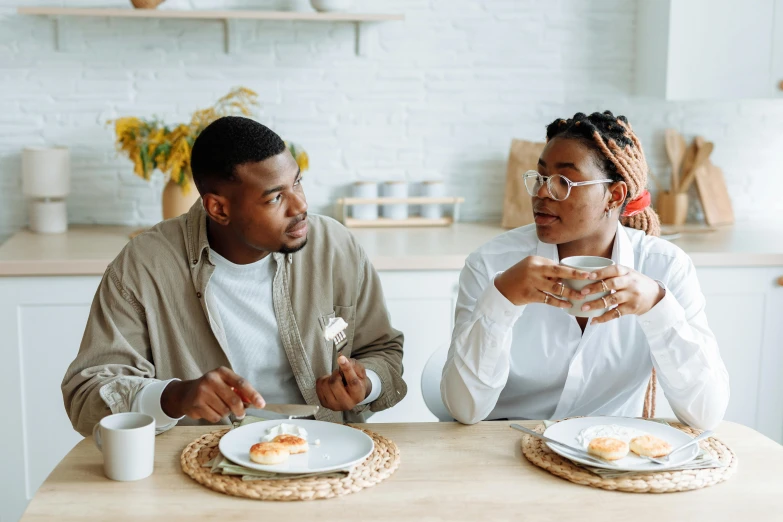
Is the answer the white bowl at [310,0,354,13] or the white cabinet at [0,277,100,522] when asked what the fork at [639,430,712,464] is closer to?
the white cabinet at [0,277,100,522]

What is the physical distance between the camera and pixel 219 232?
196cm

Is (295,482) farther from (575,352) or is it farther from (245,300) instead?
(575,352)

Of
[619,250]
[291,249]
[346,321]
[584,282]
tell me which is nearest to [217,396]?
[291,249]

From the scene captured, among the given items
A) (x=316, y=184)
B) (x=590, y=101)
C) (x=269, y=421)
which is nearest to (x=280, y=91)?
(x=316, y=184)

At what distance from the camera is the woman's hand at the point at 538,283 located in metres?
1.56

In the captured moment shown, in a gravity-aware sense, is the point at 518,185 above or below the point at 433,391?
above

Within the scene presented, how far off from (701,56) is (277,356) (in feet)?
7.09

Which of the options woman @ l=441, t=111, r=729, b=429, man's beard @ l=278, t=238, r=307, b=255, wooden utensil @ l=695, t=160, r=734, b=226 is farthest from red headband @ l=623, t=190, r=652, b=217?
wooden utensil @ l=695, t=160, r=734, b=226

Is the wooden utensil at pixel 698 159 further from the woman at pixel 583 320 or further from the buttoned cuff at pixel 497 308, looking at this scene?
the buttoned cuff at pixel 497 308

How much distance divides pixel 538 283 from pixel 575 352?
0.40 meters

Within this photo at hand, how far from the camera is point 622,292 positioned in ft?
5.23

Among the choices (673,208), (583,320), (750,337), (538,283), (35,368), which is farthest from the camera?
(673,208)

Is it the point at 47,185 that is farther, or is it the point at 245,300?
the point at 47,185

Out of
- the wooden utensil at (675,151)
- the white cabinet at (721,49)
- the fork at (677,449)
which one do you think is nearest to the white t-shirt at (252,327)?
the fork at (677,449)
